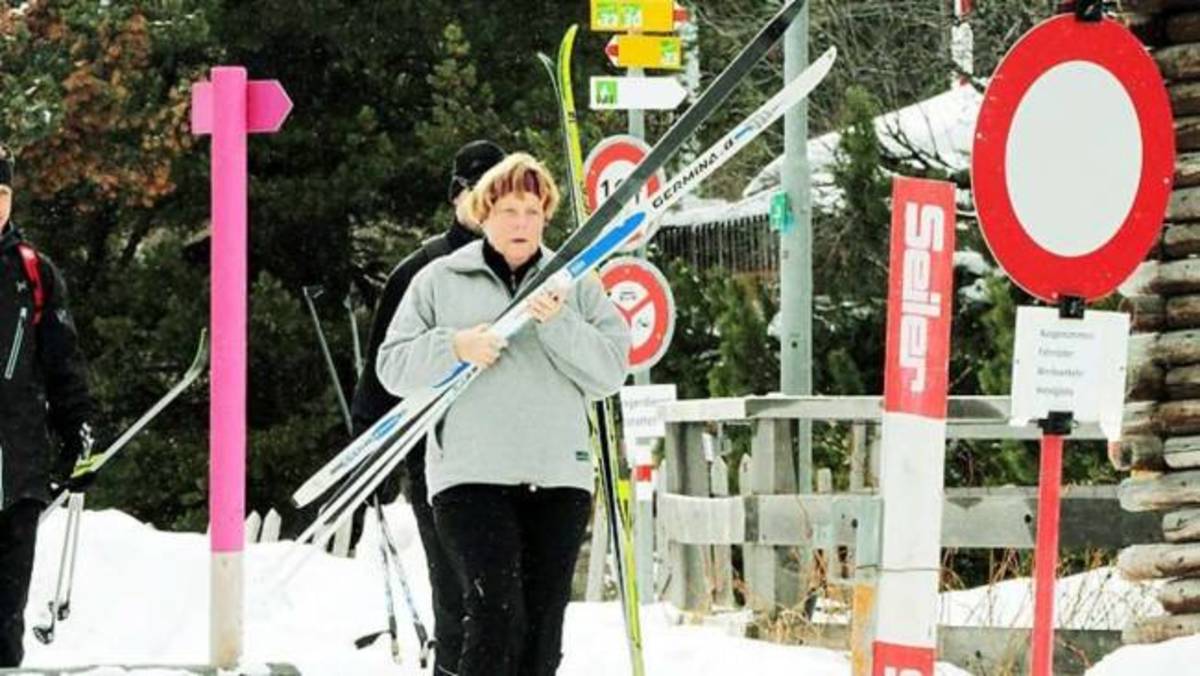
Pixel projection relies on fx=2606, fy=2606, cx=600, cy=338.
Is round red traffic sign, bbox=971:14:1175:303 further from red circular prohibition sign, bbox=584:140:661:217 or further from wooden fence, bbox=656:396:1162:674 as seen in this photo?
red circular prohibition sign, bbox=584:140:661:217

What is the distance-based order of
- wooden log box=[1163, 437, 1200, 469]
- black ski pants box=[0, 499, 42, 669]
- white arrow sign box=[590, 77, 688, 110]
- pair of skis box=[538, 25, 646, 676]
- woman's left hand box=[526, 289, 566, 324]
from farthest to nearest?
white arrow sign box=[590, 77, 688, 110]
wooden log box=[1163, 437, 1200, 469]
pair of skis box=[538, 25, 646, 676]
black ski pants box=[0, 499, 42, 669]
woman's left hand box=[526, 289, 566, 324]

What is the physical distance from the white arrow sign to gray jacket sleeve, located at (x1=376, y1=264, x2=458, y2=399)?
542cm

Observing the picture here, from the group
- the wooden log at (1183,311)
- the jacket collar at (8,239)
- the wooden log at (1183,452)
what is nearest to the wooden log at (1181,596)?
the wooden log at (1183,452)

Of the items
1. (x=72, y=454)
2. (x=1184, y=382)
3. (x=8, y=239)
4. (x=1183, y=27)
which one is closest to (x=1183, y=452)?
(x=1184, y=382)

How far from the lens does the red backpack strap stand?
723 centimetres

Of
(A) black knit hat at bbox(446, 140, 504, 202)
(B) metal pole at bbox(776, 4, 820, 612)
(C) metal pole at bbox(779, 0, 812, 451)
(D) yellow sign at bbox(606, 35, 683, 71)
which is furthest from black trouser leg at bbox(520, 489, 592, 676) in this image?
(C) metal pole at bbox(779, 0, 812, 451)

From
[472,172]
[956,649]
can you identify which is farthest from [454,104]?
[472,172]

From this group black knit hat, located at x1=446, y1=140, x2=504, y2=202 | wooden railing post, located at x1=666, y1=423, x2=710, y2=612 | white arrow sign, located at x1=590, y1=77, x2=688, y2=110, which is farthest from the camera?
wooden railing post, located at x1=666, y1=423, x2=710, y2=612

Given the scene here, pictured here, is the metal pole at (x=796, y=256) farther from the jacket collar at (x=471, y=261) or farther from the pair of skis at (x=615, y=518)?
the jacket collar at (x=471, y=261)

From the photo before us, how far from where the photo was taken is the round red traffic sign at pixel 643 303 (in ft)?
39.7

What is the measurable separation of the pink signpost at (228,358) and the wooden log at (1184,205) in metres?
4.05

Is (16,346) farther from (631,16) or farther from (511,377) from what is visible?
(631,16)

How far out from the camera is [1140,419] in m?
9.35

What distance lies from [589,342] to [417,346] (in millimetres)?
472
